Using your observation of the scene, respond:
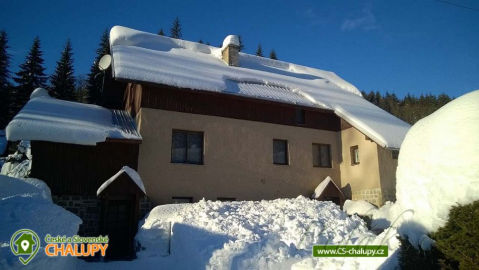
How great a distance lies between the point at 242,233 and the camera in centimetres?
884

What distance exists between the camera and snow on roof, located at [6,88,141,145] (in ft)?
36.7

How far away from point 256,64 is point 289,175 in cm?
884

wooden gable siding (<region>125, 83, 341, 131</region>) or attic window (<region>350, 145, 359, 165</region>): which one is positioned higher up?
wooden gable siding (<region>125, 83, 341, 131</region>)

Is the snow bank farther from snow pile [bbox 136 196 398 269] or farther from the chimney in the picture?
the chimney

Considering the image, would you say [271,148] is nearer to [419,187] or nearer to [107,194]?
[107,194]

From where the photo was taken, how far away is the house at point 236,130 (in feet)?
44.8

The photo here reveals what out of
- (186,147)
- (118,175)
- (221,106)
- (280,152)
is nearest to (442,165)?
(118,175)

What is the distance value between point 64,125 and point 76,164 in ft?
4.83

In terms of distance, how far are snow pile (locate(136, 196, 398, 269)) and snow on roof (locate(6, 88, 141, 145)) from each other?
3.61 m

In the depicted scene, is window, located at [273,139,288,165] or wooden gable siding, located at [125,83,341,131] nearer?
wooden gable siding, located at [125,83,341,131]

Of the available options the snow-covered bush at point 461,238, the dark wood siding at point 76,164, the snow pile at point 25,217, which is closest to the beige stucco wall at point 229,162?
the dark wood siding at point 76,164

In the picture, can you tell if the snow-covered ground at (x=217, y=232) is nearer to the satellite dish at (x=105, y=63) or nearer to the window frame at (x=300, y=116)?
the window frame at (x=300, y=116)

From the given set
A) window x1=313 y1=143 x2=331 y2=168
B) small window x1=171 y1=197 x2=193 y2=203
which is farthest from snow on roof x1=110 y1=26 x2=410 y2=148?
small window x1=171 y1=197 x2=193 y2=203

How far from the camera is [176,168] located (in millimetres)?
13586
